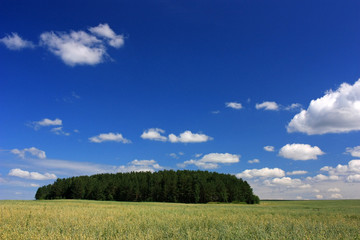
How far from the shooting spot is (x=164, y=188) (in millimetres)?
95938

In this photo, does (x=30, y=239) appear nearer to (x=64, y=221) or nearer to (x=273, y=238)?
(x=64, y=221)

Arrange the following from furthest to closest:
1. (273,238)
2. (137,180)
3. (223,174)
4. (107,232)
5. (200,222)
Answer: (223,174) → (137,180) → (200,222) → (107,232) → (273,238)

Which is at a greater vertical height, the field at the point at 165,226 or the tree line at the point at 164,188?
the tree line at the point at 164,188

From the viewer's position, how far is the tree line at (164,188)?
94.3 metres

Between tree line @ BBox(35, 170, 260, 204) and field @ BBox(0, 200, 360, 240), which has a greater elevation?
tree line @ BBox(35, 170, 260, 204)

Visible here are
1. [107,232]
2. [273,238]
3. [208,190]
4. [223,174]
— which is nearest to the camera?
[273,238]

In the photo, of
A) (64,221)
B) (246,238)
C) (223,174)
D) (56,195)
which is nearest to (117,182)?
(56,195)

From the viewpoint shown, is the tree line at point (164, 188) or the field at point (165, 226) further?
the tree line at point (164, 188)

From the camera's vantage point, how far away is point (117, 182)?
10794cm

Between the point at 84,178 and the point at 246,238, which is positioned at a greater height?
the point at 84,178

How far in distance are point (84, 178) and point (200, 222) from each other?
116 meters

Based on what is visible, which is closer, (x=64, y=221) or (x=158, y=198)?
(x=64, y=221)

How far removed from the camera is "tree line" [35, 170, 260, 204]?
9431 centimetres

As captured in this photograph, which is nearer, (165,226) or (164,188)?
(165,226)
